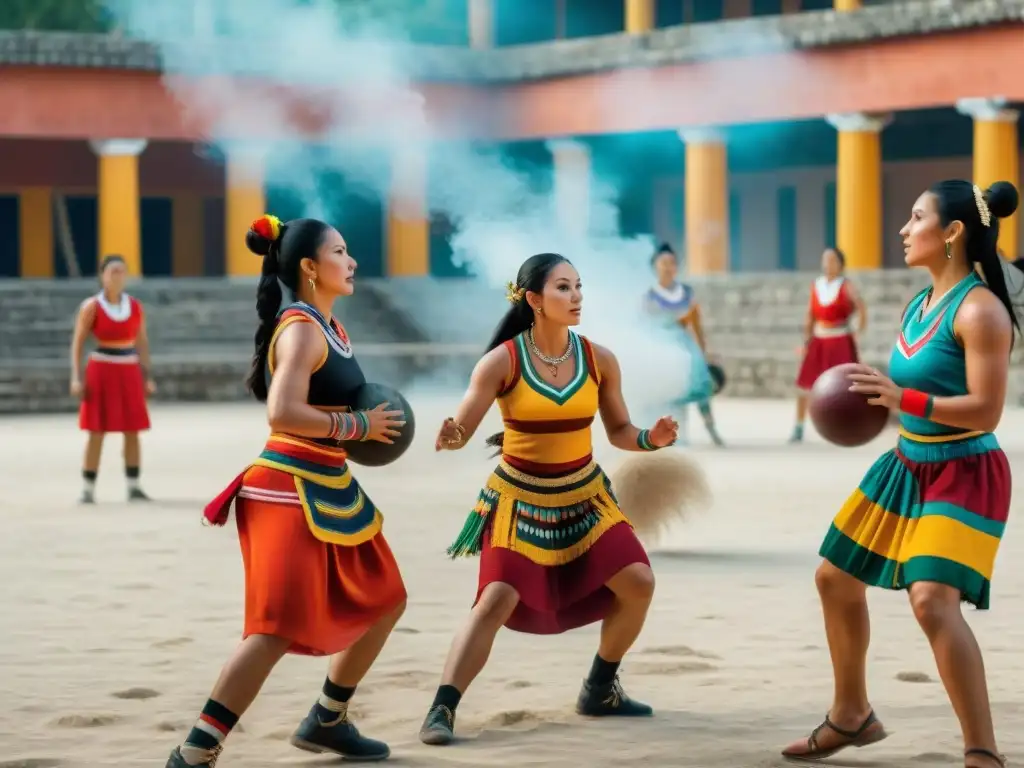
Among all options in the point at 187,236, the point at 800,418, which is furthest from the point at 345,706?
the point at 187,236

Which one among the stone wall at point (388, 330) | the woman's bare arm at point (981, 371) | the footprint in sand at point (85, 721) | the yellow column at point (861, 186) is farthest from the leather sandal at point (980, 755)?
the yellow column at point (861, 186)

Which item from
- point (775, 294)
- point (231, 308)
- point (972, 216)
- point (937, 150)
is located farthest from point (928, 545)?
point (937, 150)

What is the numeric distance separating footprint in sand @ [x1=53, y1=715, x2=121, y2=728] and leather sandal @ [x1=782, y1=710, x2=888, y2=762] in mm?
1980

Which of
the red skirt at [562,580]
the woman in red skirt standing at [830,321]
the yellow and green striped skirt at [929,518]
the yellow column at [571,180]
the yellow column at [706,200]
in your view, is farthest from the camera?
the yellow column at [571,180]

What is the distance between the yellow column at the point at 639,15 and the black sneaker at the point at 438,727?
23858mm

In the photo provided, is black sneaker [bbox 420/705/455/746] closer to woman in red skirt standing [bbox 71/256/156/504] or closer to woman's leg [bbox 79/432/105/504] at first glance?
woman in red skirt standing [bbox 71/256/156/504]

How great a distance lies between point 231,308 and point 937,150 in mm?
10117

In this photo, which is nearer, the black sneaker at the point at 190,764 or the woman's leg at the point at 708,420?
the black sneaker at the point at 190,764

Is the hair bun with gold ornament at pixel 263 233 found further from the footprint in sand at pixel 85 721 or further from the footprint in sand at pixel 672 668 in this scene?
the footprint in sand at pixel 672 668

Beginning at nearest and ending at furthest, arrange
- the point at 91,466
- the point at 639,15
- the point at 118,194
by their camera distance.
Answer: the point at 91,466 → the point at 118,194 → the point at 639,15

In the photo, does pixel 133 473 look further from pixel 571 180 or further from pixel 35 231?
pixel 35 231

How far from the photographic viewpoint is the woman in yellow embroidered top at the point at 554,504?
571 centimetres

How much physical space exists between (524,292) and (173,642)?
84.0 inches

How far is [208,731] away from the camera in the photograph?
486cm
